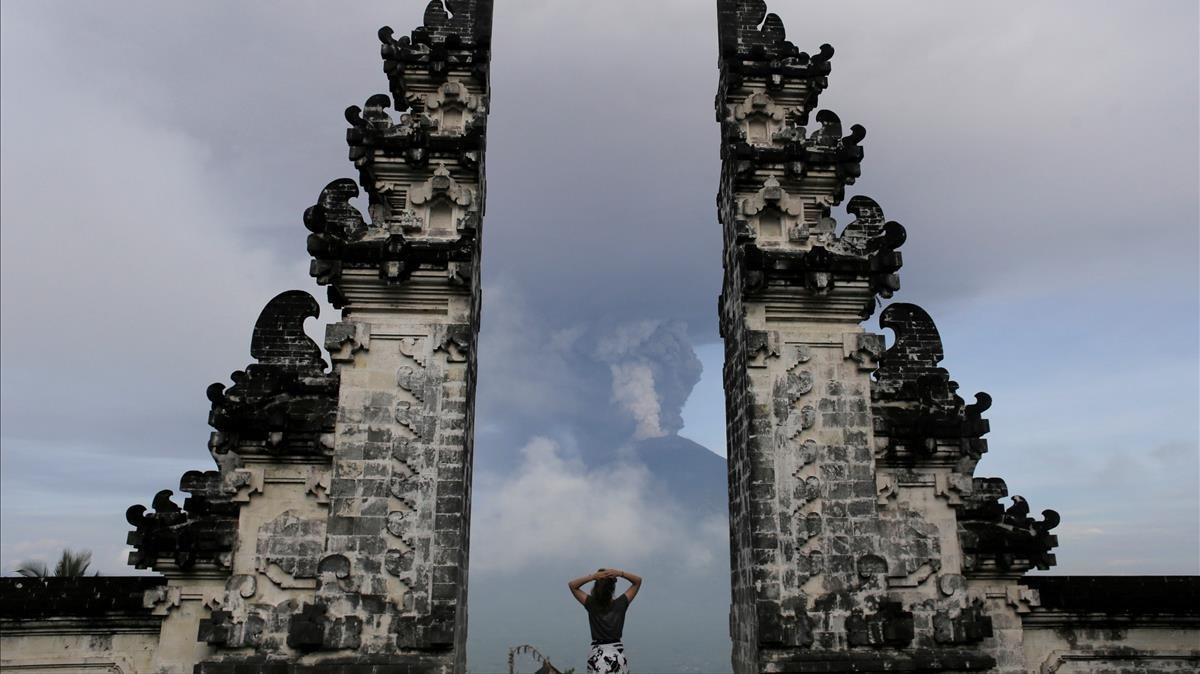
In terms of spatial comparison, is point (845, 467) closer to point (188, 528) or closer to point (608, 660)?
point (608, 660)

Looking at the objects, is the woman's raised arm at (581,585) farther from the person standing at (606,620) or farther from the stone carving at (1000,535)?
the stone carving at (1000,535)

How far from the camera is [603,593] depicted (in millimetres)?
8656

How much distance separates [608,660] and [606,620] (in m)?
0.39

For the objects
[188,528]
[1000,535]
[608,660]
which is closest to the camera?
[608,660]

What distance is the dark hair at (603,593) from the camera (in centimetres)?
864

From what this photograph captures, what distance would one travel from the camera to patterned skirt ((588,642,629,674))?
27.5 ft

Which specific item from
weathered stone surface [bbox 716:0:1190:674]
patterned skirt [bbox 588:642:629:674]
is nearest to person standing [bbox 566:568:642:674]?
patterned skirt [bbox 588:642:629:674]

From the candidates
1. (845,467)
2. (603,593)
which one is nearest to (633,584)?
(603,593)

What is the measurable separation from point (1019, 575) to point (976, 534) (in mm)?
755

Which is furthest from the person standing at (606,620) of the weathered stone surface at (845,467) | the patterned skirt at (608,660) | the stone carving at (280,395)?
the stone carving at (280,395)

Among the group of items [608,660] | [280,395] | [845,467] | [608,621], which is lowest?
[608,660]

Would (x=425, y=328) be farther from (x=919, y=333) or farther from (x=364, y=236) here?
(x=919, y=333)

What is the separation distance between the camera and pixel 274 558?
998 centimetres

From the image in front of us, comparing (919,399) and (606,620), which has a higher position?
(919,399)
